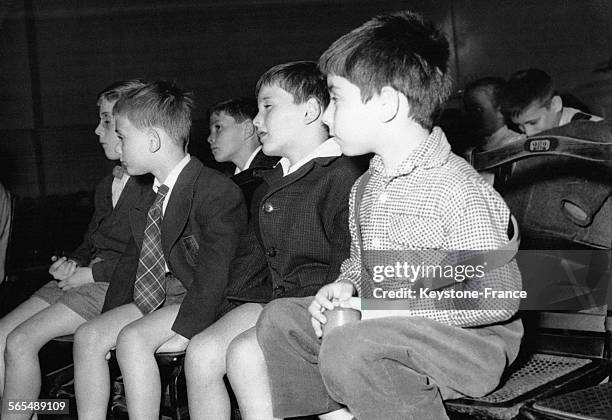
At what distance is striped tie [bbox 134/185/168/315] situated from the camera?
81.1 inches

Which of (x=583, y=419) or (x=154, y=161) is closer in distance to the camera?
(x=583, y=419)

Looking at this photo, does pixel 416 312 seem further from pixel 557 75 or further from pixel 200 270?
pixel 557 75

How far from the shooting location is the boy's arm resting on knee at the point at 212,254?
1900mm

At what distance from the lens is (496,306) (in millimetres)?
1270

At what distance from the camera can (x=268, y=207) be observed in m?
1.87

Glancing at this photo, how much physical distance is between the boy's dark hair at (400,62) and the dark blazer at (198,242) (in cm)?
62

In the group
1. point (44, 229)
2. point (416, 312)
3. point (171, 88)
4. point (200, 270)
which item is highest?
point (171, 88)

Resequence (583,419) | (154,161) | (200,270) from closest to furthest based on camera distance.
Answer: (583,419) < (200,270) < (154,161)

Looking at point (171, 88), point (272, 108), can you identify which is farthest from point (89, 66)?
point (272, 108)

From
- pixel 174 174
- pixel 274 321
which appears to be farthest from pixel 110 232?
pixel 274 321

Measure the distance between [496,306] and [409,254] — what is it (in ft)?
0.66

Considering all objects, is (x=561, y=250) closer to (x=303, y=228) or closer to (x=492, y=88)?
(x=303, y=228)

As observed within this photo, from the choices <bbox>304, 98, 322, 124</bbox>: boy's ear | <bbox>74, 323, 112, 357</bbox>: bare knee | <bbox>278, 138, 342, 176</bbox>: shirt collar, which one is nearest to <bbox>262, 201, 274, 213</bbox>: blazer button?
<bbox>278, 138, 342, 176</bbox>: shirt collar

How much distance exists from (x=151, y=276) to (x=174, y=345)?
0.24 meters
